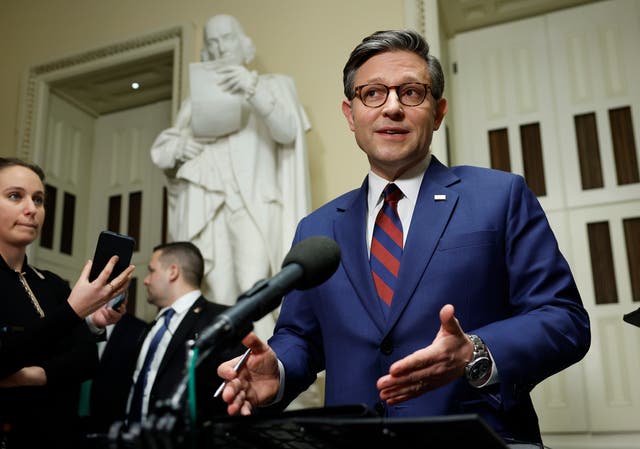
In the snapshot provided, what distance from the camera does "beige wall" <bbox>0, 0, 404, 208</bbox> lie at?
165 inches

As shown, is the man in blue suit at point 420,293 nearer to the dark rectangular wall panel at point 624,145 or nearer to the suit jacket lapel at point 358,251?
the suit jacket lapel at point 358,251

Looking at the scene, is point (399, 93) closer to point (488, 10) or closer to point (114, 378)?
point (114, 378)

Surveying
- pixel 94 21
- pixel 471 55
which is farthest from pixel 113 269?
pixel 94 21

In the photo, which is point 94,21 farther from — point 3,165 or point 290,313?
point 290,313

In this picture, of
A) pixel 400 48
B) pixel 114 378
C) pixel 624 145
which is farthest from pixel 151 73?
pixel 400 48

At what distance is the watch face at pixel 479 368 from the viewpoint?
116cm

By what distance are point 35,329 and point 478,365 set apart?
1.31m

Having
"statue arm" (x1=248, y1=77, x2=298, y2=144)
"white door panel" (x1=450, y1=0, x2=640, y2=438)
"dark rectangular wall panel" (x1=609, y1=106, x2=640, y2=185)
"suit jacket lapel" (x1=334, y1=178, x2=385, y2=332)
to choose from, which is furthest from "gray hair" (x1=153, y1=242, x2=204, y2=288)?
"dark rectangular wall panel" (x1=609, y1=106, x2=640, y2=185)

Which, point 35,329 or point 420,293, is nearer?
point 420,293

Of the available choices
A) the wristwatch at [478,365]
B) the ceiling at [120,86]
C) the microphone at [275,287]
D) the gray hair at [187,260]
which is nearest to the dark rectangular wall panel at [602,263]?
the gray hair at [187,260]

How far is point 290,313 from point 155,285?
88.4 inches

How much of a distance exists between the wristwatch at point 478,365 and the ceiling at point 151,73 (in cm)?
342

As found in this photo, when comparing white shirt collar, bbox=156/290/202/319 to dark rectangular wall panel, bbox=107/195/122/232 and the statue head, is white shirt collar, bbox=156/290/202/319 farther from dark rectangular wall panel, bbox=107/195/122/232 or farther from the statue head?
dark rectangular wall panel, bbox=107/195/122/232

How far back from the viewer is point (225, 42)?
394 centimetres
